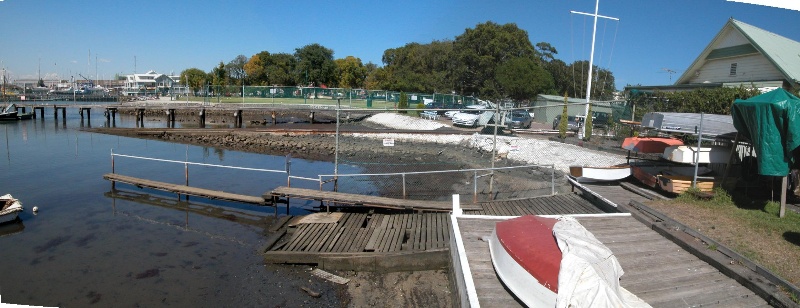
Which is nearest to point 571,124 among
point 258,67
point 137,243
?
point 137,243

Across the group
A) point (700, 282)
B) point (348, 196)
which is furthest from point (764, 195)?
point (348, 196)

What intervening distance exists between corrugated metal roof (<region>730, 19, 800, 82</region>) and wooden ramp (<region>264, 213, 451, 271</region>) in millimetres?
13987

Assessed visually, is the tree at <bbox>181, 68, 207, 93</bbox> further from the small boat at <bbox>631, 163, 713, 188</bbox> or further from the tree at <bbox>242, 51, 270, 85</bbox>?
the small boat at <bbox>631, 163, 713, 188</bbox>

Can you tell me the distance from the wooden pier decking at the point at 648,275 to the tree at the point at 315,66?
254ft

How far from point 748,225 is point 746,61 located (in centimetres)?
1500

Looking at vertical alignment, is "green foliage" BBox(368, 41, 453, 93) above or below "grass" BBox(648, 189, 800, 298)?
above

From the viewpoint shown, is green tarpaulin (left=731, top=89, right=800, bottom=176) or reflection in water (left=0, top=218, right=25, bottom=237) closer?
green tarpaulin (left=731, top=89, right=800, bottom=176)

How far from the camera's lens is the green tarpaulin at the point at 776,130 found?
7809mm

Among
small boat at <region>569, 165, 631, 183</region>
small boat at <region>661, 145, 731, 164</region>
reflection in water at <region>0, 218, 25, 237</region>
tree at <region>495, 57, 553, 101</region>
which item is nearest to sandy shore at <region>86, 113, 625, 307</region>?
small boat at <region>569, 165, 631, 183</region>

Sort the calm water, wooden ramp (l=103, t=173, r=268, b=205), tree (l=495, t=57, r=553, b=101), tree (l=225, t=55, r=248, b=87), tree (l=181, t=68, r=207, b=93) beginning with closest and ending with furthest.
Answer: the calm water
wooden ramp (l=103, t=173, r=268, b=205)
tree (l=495, t=57, r=553, b=101)
tree (l=225, t=55, r=248, b=87)
tree (l=181, t=68, r=207, b=93)

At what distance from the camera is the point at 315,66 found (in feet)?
273

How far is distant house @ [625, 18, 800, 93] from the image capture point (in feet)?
55.3

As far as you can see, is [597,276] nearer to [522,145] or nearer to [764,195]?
[764,195]

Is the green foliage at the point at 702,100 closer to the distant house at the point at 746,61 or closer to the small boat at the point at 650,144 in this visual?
the distant house at the point at 746,61
